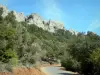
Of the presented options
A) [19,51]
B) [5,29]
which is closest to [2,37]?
[5,29]

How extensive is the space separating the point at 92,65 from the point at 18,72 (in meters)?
20.1

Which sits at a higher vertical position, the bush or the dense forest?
the dense forest

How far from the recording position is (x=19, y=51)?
47656 mm

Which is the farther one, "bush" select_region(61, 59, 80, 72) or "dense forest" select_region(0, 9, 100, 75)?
"bush" select_region(61, 59, 80, 72)

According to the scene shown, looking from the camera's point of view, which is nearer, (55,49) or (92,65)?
(92,65)

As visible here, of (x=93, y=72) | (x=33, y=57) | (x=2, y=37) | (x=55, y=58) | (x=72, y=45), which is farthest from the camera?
(x=55, y=58)

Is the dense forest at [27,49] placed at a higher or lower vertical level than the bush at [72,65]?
higher

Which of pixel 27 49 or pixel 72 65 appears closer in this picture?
pixel 27 49

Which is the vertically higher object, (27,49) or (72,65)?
(27,49)

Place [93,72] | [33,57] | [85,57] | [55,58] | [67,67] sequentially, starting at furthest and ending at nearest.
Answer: [55,58] < [67,67] < [33,57] < [85,57] < [93,72]

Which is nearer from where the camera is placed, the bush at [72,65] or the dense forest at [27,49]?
the dense forest at [27,49]

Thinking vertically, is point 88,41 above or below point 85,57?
above

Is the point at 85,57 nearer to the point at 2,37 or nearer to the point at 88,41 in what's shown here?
the point at 88,41

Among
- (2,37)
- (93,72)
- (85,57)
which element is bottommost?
(93,72)
